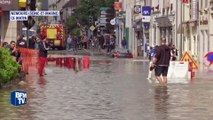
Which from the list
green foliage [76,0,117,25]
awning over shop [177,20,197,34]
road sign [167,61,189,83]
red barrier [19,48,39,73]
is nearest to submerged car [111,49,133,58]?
awning over shop [177,20,197,34]

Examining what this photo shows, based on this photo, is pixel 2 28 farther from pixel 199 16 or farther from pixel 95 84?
pixel 199 16

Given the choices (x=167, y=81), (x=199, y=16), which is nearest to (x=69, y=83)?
(x=167, y=81)

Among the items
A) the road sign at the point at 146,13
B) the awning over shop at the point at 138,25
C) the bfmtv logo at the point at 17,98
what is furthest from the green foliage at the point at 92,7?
the bfmtv logo at the point at 17,98

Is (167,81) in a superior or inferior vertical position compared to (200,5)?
inferior

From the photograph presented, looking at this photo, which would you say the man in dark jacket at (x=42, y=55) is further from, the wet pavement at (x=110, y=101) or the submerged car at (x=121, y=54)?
the submerged car at (x=121, y=54)

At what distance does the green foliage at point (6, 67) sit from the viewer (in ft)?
80.1

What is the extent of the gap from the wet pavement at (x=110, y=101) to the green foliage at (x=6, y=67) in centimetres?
Answer: 43

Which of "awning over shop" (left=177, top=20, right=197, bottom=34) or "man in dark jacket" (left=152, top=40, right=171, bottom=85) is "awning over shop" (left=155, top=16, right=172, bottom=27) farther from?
"man in dark jacket" (left=152, top=40, right=171, bottom=85)

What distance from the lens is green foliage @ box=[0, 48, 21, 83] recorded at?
2442cm

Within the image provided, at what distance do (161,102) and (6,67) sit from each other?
636 centimetres

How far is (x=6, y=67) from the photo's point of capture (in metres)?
25.0

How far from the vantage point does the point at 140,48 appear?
258ft

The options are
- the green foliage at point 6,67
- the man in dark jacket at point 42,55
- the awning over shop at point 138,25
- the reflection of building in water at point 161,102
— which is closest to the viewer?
the reflection of building in water at point 161,102

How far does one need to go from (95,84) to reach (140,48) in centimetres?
5064
